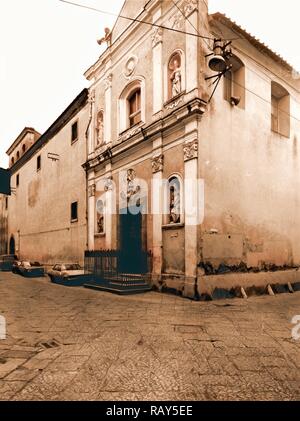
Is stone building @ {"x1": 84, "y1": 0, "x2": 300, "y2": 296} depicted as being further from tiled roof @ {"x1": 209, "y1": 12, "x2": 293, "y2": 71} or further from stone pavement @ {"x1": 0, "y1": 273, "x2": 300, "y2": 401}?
stone pavement @ {"x1": 0, "y1": 273, "x2": 300, "y2": 401}

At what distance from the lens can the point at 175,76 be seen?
908 centimetres

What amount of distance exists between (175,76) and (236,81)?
2359 millimetres

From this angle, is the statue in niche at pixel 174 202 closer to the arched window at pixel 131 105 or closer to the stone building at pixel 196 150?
the stone building at pixel 196 150

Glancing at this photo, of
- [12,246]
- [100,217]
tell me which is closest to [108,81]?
[100,217]

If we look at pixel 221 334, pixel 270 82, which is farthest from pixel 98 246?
pixel 270 82

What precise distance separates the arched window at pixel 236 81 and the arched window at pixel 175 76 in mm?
1661

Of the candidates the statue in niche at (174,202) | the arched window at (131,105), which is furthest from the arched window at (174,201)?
the arched window at (131,105)

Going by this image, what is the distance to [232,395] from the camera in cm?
275

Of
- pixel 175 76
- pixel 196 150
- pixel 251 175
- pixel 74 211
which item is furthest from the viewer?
pixel 74 211

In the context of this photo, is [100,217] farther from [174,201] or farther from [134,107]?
[174,201]

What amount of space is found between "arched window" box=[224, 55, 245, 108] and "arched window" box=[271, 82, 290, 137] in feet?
8.43

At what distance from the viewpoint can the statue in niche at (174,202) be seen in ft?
28.3

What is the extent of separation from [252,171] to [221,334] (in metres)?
6.62
